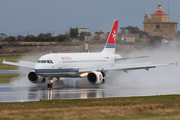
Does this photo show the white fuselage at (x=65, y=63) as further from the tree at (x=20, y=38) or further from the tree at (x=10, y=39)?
the tree at (x=20, y=38)

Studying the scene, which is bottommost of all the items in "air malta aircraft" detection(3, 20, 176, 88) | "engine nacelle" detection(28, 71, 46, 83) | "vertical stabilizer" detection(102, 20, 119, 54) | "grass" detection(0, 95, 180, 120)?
"grass" detection(0, 95, 180, 120)

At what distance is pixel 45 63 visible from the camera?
122 ft

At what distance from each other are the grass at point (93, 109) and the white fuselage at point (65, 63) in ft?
37.2

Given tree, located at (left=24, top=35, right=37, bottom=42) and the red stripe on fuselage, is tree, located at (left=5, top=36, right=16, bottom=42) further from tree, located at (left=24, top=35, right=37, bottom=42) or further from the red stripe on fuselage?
the red stripe on fuselage

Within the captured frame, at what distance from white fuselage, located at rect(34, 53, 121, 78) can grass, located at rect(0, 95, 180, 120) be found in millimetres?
11340

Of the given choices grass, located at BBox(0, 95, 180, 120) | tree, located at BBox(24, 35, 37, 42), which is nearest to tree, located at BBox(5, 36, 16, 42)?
tree, located at BBox(24, 35, 37, 42)

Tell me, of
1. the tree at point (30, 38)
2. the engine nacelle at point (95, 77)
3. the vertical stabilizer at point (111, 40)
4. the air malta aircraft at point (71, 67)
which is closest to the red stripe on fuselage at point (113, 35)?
the vertical stabilizer at point (111, 40)

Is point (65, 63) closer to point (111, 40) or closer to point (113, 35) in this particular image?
point (111, 40)

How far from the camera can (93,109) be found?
71.7 feet

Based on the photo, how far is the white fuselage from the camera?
36.9 meters

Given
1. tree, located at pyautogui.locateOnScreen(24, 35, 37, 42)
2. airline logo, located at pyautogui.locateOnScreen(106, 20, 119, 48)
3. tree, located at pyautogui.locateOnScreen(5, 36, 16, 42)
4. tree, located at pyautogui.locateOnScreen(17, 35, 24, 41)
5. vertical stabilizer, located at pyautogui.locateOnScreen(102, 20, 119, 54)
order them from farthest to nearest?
tree, located at pyautogui.locateOnScreen(17, 35, 24, 41) < tree, located at pyautogui.locateOnScreen(5, 36, 16, 42) < tree, located at pyautogui.locateOnScreen(24, 35, 37, 42) < airline logo, located at pyautogui.locateOnScreen(106, 20, 119, 48) < vertical stabilizer, located at pyautogui.locateOnScreen(102, 20, 119, 54)

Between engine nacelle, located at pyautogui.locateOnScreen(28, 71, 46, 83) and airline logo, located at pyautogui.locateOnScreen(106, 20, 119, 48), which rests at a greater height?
airline logo, located at pyautogui.locateOnScreen(106, 20, 119, 48)

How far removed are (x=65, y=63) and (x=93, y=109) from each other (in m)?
17.6

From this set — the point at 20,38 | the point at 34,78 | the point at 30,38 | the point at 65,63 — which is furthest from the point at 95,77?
the point at 20,38
